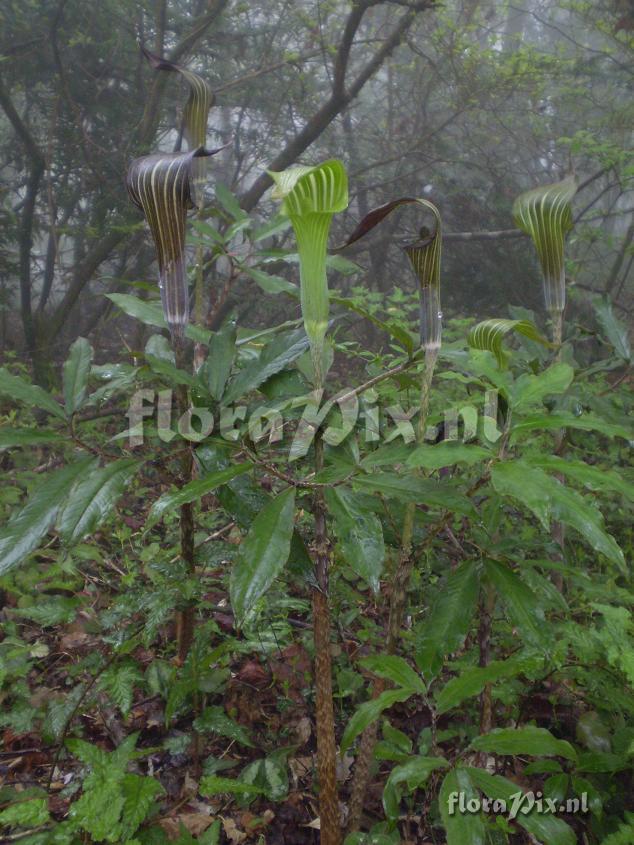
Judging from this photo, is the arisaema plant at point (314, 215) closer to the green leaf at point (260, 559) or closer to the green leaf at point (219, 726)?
the green leaf at point (260, 559)

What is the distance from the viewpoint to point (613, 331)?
60.7 inches

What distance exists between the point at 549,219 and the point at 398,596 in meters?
0.86

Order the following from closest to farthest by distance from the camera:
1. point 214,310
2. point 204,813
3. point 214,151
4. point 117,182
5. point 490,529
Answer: point 214,151
point 490,529
point 204,813
point 214,310
point 117,182

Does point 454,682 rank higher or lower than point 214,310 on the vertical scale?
lower

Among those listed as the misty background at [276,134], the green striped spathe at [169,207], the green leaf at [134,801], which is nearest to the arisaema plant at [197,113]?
the green striped spathe at [169,207]

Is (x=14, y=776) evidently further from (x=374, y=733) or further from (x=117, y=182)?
(x=117, y=182)

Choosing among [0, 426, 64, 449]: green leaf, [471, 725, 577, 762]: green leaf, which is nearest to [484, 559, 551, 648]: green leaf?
[471, 725, 577, 762]: green leaf

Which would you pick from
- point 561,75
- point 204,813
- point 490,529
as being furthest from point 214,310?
point 561,75

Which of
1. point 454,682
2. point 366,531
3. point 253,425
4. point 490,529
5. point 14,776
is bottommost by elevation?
point 14,776

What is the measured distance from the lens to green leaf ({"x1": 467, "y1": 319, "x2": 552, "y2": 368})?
0.88 m

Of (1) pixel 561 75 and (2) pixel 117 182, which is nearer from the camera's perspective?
(2) pixel 117 182

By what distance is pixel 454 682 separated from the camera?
104 cm

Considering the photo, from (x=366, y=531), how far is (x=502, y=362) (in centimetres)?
37

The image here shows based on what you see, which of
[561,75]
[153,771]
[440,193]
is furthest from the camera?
[440,193]
